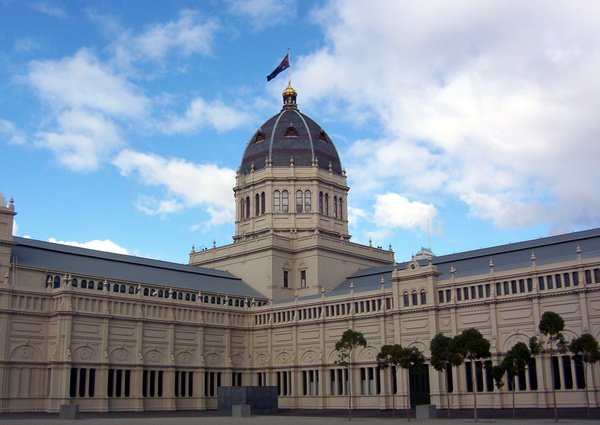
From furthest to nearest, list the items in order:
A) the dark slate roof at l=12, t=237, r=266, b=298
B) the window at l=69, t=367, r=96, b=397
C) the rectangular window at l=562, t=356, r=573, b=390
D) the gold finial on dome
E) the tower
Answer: the gold finial on dome
the tower
the dark slate roof at l=12, t=237, r=266, b=298
the window at l=69, t=367, r=96, b=397
the rectangular window at l=562, t=356, r=573, b=390

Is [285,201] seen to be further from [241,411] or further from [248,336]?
[241,411]

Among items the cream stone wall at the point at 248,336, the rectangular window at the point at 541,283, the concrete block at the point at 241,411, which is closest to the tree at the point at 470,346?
the cream stone wall at the point at 248,336

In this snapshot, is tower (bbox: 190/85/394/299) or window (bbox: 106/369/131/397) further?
tower (bbox: 190/85/394/299)

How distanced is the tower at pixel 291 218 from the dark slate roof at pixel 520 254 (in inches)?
528

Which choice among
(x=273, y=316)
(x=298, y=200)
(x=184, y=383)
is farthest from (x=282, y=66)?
(x=184, y=383)

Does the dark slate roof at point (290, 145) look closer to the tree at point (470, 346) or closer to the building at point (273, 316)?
the building at point (273, 316)

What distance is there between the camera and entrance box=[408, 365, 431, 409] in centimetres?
8506

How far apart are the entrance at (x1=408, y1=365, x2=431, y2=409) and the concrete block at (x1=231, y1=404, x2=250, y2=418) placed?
21.8 meters

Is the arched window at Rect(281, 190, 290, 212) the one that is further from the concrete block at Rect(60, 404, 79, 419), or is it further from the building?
the concrete block at Rect(60, 404, 79, 419)

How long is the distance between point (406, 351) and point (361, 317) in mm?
20012

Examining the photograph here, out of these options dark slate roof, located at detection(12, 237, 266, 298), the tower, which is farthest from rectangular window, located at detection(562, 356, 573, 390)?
dark slate roof, located at detection(12, 237, 266, 298)

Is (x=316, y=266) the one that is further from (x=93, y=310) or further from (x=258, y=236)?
(x=93, y=310)

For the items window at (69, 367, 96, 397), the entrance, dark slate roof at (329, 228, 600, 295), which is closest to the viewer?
dark slate roof at (329, 228, 600, 295)

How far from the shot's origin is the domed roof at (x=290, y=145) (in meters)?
126
